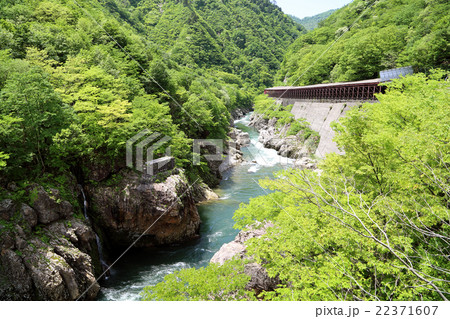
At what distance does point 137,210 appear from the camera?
1697cm

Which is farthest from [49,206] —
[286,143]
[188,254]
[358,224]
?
[286,143]

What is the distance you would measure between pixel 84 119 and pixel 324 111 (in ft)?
117

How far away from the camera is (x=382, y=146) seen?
1040 cm

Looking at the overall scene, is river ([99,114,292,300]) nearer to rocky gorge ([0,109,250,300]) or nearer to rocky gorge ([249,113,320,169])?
rocky gorge ([0,109,250,300])

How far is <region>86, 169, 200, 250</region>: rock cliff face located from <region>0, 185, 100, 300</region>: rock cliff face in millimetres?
2714

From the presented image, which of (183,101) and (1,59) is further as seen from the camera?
(183,101)

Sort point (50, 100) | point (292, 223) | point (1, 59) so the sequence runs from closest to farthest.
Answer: point (292, 223) < point (50, 100) < point (1, 59)

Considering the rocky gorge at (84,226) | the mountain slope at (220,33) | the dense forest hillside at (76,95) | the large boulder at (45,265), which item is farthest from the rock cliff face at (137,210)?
the mountain slope at (220,33)

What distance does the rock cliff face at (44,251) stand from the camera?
10.6 meters

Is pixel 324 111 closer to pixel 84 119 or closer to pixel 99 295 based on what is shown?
pixel 84 119

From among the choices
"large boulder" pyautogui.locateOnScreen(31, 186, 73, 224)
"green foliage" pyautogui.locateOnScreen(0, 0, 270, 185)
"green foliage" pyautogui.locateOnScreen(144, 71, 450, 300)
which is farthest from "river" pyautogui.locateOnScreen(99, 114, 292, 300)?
"green foliage" pyautogui.locateOnScreen(144, 71, 450, 300)

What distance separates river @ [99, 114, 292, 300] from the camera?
1408 centimetres

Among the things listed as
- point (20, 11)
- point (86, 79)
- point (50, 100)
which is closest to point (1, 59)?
point (86, 79)

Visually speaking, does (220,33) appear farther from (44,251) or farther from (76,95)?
(44,251)
